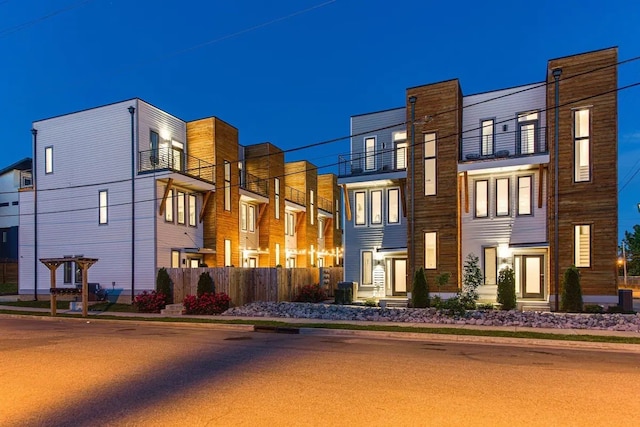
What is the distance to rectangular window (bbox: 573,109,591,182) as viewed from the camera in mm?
19812

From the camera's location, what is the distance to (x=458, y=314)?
15.8 metres

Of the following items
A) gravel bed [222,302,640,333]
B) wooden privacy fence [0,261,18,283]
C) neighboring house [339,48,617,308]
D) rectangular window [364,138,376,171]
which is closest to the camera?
gravel bed [222,302,640,333]

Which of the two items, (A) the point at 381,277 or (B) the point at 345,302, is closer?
(B) the point at 345,302

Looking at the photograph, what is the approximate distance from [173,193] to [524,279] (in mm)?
19253

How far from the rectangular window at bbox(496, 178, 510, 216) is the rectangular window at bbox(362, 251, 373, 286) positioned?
724cm

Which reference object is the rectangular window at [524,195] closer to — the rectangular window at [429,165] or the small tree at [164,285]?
the rectangular window at [429,165]

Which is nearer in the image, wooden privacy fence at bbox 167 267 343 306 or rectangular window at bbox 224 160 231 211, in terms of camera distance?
wooden privacy fence at bbox 167 267 343 306

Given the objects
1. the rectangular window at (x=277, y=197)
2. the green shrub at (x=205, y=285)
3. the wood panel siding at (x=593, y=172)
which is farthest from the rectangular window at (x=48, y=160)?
the wood panel siding at (x=593, y=172)

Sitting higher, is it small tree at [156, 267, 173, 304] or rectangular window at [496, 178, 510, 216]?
rectangular window at [496, 178, 510, 216]

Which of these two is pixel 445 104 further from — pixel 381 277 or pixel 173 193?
pixel 173 193

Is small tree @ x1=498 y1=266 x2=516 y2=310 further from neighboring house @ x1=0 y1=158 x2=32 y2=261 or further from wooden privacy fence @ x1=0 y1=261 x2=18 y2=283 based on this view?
neighboring house @ x1=0 y1=158 x2=32 y2=261

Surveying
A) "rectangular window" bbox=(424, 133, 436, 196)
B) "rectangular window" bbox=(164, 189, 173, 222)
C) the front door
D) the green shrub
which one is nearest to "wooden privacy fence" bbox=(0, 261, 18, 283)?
"rectangular window" bbox=(164, 189, 173, 222)

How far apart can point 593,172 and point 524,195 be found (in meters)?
3.07

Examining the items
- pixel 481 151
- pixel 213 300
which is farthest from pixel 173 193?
pixel 481 151
